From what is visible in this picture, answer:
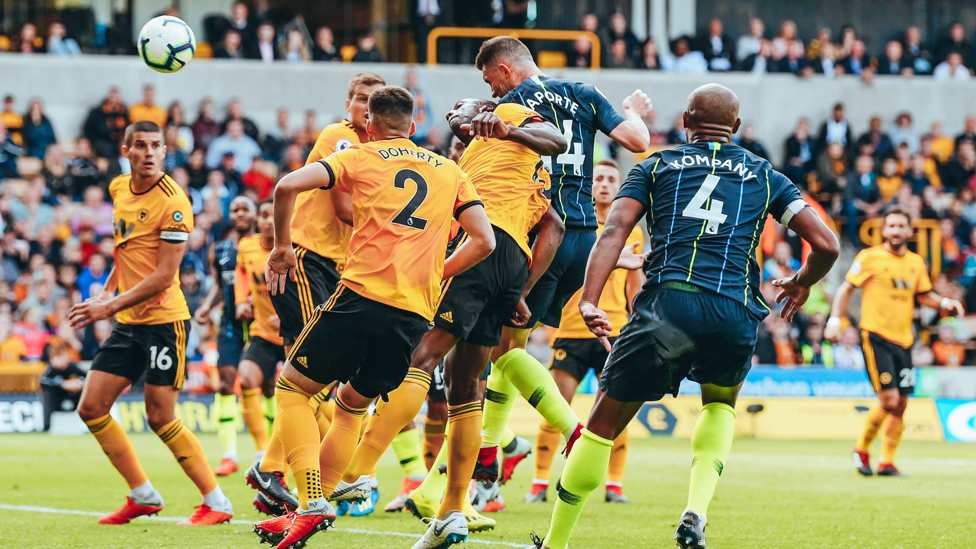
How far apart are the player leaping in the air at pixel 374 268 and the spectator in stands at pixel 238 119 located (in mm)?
15706

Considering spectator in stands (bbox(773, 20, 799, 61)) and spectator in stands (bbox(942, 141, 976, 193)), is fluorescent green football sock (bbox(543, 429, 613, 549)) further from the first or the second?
spectator in stands (bbox(773, 20, 799, 61))

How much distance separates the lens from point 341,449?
6016 millimetres

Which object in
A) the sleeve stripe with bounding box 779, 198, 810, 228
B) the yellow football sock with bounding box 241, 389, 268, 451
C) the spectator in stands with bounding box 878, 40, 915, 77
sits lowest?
the yellow football sock with bounding box 241, 389, 268, 451

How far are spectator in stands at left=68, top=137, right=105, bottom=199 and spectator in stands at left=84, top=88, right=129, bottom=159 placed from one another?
2.17 ft

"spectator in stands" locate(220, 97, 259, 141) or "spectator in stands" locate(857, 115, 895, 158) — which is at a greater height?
"spectator in stands" locate(220, 97, 259, 141)

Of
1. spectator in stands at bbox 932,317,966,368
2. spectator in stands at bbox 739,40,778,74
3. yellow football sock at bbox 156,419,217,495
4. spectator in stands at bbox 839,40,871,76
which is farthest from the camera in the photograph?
spectator in stands at bbox 839,40,871,76

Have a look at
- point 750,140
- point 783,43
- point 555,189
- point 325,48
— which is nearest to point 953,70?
point 783,43

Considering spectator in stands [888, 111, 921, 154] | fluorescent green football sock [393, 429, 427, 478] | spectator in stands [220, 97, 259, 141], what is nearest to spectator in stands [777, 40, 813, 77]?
spectator in stands [888, 111, 921, 154]

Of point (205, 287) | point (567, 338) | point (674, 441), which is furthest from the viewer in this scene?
point (205, 287)

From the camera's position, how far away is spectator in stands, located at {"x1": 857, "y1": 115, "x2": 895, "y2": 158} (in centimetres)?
2350

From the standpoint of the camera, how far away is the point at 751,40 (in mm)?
26047

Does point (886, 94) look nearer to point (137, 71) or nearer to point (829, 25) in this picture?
point (829, 25)

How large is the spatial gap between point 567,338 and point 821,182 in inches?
594

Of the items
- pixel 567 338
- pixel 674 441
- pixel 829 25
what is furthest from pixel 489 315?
pixel 829 25
